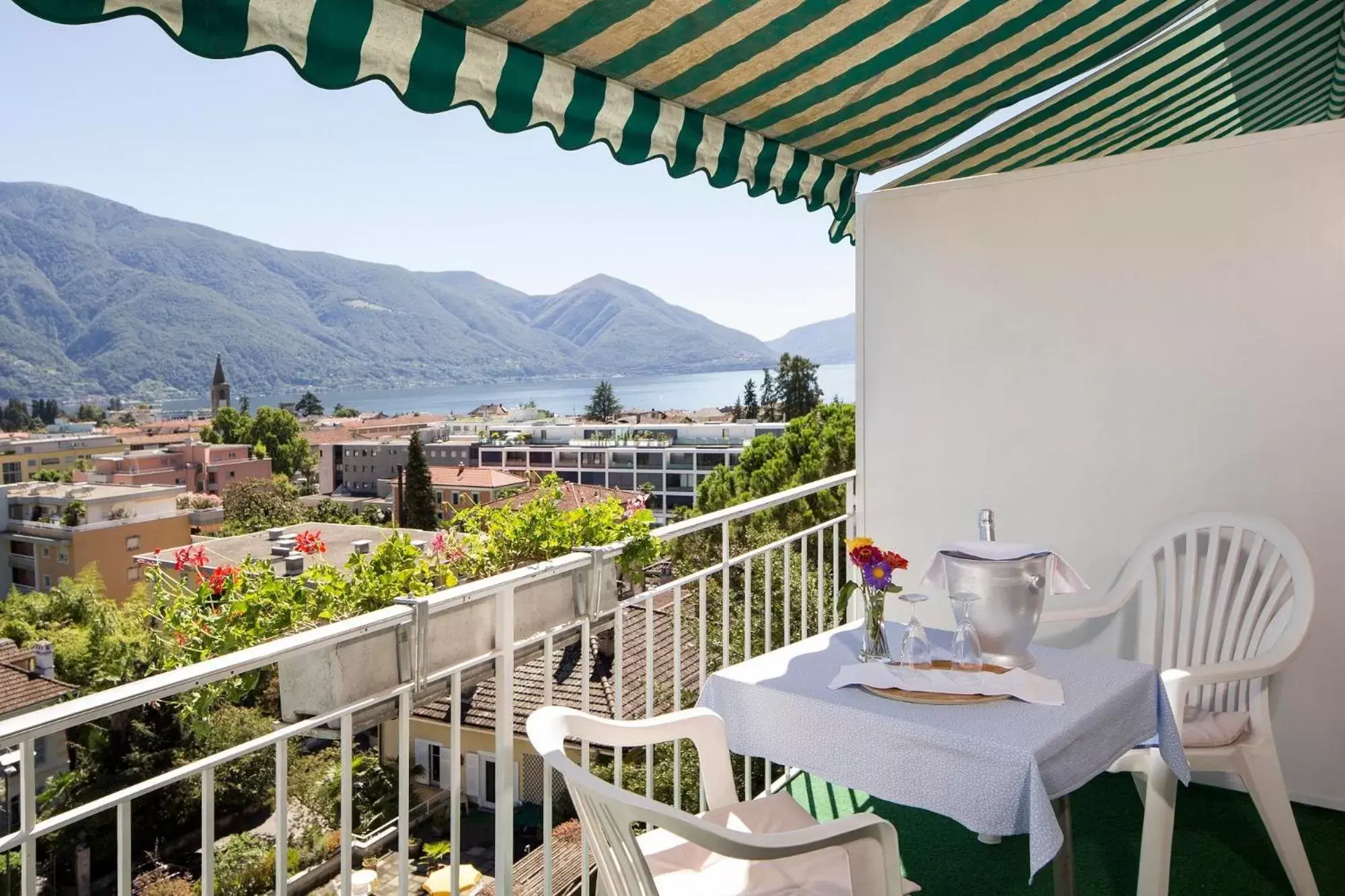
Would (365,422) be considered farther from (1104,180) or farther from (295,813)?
(1104,180)

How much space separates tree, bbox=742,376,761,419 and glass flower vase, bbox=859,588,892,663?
16695 mm

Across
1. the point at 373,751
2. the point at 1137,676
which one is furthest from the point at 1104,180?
the point at 373,751

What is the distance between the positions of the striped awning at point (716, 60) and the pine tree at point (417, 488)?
Answer: 910 centimetres

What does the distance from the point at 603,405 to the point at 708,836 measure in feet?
61.9

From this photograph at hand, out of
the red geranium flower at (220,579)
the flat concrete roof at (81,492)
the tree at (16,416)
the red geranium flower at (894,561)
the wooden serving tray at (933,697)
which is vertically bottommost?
the flat concrete roof at (81,492)

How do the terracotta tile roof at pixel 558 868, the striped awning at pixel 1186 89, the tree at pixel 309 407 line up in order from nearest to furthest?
1. the striped awning at pixel 1186 89
2. the terracotta tile roof at pixel 558 868
3. the tree at pixel 309 407

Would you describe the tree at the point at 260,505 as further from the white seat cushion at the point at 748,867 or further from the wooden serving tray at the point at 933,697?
the wooden serving tray at the point at 933,697

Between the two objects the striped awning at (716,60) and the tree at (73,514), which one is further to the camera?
the tree at (73,514)

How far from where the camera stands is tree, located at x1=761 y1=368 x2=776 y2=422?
19.4 meters

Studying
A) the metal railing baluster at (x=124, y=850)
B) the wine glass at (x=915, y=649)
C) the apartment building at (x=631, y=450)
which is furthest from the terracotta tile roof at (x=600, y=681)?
the apartment building at (x=631, y=450)

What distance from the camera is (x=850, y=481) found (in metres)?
4.19

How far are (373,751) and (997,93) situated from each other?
33.9ft

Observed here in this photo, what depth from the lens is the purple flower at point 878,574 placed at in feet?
7.22

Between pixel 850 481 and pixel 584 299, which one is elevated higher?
pixel 584 299
